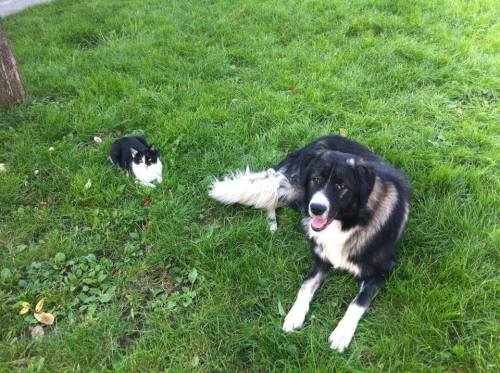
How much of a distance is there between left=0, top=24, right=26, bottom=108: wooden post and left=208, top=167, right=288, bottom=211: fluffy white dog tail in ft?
8.86

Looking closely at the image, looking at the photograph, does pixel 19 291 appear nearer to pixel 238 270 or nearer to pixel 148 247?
pixel 148 247

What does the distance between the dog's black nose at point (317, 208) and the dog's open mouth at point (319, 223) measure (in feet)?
0.26

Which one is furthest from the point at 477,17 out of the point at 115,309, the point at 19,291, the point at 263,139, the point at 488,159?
the point at 19,291

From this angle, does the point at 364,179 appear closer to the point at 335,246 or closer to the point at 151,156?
the point at 335,246

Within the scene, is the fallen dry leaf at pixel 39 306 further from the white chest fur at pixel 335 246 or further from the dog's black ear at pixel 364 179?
the dog's black ear at pixel 364 179

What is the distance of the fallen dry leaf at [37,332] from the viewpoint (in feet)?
8.19

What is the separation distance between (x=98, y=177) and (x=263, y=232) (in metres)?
1.60

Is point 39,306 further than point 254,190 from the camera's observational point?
No

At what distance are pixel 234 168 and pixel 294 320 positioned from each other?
1.63 meters

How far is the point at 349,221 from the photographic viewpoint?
2.59 meters

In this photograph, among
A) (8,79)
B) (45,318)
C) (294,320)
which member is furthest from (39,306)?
(8,79)

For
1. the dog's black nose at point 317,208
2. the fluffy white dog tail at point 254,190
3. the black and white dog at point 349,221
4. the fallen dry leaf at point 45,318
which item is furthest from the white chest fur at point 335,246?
the fallen dry leaf at point 45,318

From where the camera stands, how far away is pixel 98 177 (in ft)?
11.9

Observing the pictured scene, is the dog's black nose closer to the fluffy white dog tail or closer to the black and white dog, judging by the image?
the black and white dog
